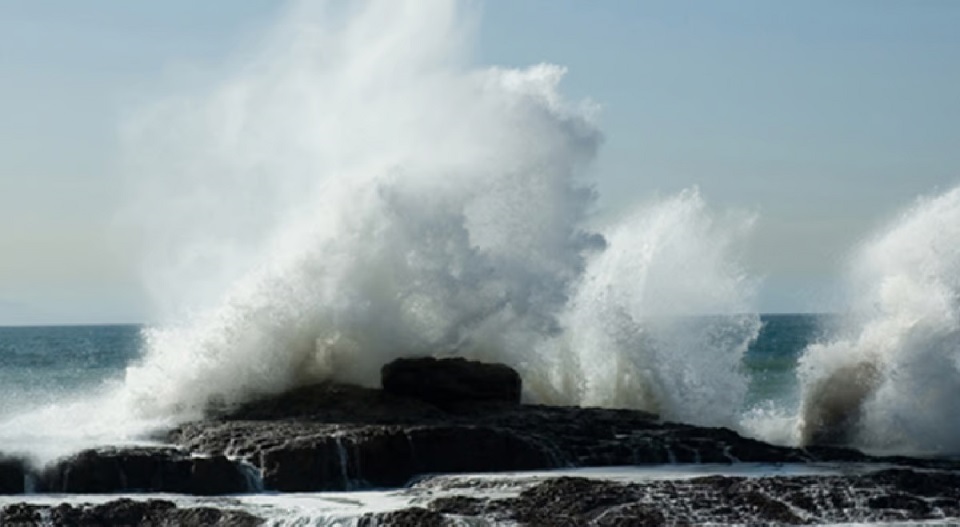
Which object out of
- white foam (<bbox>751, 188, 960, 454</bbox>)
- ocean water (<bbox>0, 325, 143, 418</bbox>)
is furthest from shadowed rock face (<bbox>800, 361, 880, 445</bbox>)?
ocean water (<bbox>0, 325, 143, 418</bbox>)

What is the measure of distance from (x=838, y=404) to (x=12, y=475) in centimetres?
1505

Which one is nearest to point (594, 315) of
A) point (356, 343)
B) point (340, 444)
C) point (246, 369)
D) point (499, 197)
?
point (499, 197)

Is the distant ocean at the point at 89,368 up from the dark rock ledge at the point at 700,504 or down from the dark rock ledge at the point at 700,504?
up

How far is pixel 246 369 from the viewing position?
98.1 feet

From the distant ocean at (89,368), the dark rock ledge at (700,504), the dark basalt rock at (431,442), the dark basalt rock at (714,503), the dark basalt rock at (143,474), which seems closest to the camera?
the dark rock ledge at (700,504)

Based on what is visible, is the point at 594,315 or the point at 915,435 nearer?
the point at 915,435

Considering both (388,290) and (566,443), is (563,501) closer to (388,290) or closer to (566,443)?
(566,443)

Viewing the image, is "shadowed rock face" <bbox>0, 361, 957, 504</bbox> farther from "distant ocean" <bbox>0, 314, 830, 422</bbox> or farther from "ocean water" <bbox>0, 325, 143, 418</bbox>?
"ocean water" <bbox>0, 325, 143, 418</bbox>

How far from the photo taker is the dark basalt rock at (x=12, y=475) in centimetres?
2370

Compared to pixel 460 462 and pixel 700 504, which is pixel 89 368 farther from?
pixel 700 504

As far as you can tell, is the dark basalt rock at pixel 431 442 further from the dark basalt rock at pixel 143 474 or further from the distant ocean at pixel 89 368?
the distant ocean at pixel 89 368

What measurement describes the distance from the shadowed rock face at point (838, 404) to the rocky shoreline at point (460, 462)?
4.48 metres

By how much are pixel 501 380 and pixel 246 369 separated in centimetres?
430

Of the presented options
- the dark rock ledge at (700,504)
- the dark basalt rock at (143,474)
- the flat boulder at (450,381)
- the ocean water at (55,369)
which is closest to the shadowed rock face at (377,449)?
the dark basalt rock at (143,474)
